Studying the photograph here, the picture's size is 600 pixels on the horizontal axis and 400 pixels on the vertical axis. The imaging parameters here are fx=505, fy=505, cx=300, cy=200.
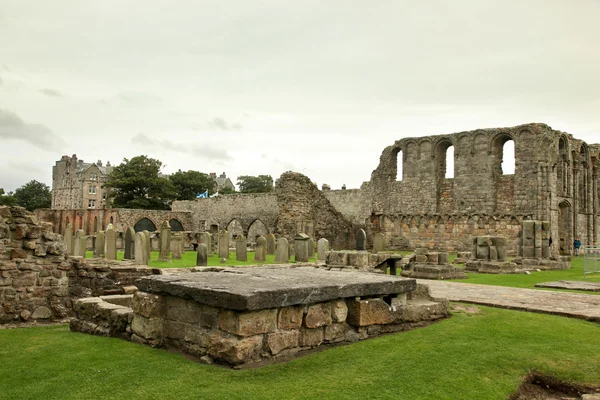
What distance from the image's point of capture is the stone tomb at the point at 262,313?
4.51 m

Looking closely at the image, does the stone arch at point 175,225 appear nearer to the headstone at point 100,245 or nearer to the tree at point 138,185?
the tree at point 138,185

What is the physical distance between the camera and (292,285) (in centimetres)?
508

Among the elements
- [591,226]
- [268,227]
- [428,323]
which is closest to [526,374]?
[428,323]

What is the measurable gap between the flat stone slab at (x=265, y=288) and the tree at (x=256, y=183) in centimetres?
6949

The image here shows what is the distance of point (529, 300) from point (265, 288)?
16.2ft

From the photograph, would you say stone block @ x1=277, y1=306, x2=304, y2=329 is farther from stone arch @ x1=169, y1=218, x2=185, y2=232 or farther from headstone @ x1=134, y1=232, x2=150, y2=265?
stone arch @ x1=169, y1=218, x2=185, y2=232

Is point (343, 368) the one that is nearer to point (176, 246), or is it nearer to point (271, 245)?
point (176, 246)

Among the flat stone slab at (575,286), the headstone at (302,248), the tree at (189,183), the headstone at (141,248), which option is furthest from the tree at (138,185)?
the flat stone slab at (575,286)

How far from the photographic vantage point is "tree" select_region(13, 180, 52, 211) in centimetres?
7519

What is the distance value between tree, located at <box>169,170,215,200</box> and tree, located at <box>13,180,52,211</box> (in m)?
25.2

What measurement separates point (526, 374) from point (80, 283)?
8145 mm

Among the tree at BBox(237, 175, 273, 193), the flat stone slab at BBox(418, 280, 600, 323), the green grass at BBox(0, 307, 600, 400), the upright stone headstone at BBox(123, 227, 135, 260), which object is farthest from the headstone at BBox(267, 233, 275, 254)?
the tree at BBox(237, 175, 273, 193)

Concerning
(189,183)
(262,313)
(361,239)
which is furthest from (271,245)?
(189,183)

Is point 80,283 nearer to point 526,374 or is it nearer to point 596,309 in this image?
point 526,374
